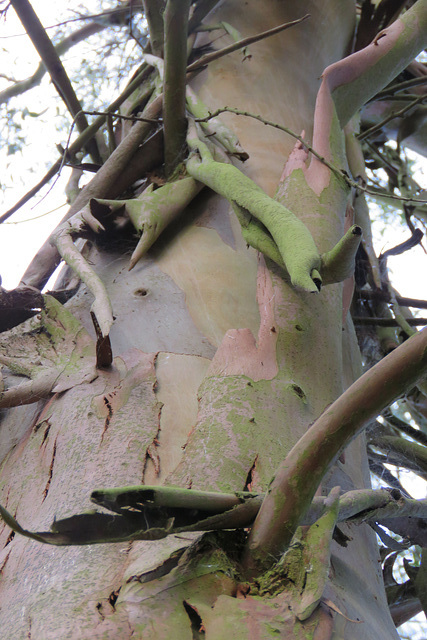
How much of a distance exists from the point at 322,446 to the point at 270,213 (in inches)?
20.9

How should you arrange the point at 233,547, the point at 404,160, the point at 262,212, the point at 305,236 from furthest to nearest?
the point at 404,160
the point at 262,212
the point at 305,236
the point at 233,547

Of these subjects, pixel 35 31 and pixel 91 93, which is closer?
pixel 35 31

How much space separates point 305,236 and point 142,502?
54 centimetres

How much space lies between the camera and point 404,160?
10.4 ft

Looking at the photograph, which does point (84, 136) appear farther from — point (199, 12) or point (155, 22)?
point (199, 12)

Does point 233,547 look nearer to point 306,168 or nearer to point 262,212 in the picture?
point 262,212

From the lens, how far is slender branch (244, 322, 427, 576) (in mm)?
692

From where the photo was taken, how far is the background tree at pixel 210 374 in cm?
69

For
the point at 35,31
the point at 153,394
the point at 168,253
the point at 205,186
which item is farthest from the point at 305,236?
the point at 35,31

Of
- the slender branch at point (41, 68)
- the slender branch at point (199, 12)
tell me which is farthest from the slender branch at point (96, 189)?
the slender branch at point (41, 68)

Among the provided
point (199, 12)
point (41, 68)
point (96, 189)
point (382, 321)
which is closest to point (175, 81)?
point (96, 189)

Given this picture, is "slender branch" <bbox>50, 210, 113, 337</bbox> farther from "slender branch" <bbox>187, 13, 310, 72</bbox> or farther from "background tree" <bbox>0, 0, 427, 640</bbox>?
"slender branch" <bbox>187, 13, 310, 72</bbox>

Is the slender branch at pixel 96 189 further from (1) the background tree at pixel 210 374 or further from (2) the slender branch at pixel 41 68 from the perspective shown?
(2) the slender branch at pixel 41 68

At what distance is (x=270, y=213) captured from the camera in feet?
3.65
